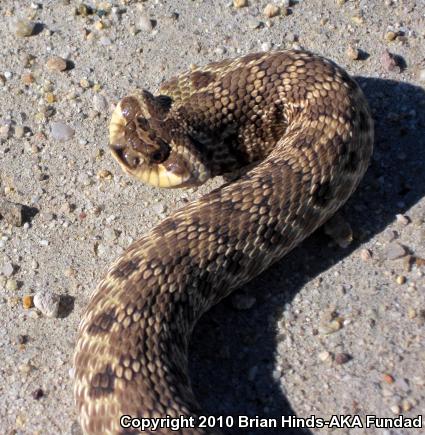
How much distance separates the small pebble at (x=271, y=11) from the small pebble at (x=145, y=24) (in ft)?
3.06

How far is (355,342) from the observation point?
16.7 ft

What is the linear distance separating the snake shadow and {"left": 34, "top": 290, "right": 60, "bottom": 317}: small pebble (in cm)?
92

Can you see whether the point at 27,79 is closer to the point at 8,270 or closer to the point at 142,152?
the point at 8,270

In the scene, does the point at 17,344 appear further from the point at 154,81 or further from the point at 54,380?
the point at 154,81

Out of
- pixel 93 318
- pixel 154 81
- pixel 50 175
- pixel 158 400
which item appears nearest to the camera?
pixel 158 400

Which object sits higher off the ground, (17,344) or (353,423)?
(17,344)

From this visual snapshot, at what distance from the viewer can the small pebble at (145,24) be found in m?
6.76

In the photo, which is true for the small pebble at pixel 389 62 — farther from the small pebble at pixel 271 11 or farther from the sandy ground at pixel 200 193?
the small pebble at pixel 271 11

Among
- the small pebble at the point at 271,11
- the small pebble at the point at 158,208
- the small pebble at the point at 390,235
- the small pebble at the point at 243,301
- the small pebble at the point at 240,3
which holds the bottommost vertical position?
the small pebble at the point at 390,235

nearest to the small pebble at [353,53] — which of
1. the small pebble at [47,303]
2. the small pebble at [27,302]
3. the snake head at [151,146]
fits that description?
the snake head at [151,146]

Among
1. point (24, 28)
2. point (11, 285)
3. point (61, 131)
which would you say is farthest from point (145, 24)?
point (11, 285)

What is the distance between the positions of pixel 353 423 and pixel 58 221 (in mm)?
2418

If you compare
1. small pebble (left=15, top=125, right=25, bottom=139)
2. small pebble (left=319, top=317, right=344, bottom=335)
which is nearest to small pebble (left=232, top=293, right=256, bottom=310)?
small pebble (left=319, top=317, right=344, bottom=335)

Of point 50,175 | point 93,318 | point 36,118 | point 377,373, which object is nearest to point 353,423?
point 377,373
